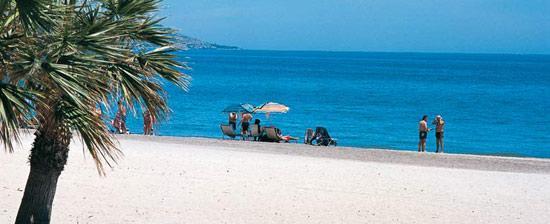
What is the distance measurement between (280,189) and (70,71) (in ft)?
29.0

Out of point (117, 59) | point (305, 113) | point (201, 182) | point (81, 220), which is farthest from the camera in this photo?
point (305, 113)

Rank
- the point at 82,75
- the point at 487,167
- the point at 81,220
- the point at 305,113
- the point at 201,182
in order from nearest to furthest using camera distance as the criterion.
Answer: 1. the point at 82,75
2. the point at 81,220
3. the point at 201,182
4. the point at 487,167
5. the point at 305,113

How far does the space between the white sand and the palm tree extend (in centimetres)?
324

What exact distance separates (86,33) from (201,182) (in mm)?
8634

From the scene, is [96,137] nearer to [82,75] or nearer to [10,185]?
[82,75]

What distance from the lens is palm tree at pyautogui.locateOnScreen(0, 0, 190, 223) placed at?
7867 millimetres

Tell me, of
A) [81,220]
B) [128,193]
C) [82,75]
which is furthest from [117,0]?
[128,193]

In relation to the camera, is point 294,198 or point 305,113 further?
point 305,113

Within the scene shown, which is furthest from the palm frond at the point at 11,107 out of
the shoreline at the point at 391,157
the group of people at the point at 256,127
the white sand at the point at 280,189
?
the group of people at the point at 256,127

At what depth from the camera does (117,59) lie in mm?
8914

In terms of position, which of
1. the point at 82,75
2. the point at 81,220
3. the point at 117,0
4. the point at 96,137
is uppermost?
the point at 117,0

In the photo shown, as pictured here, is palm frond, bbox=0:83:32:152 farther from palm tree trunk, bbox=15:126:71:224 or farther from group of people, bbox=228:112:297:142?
group of people, bbox=228:112:297:142

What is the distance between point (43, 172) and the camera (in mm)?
9594

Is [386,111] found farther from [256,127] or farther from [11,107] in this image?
[11,107]
